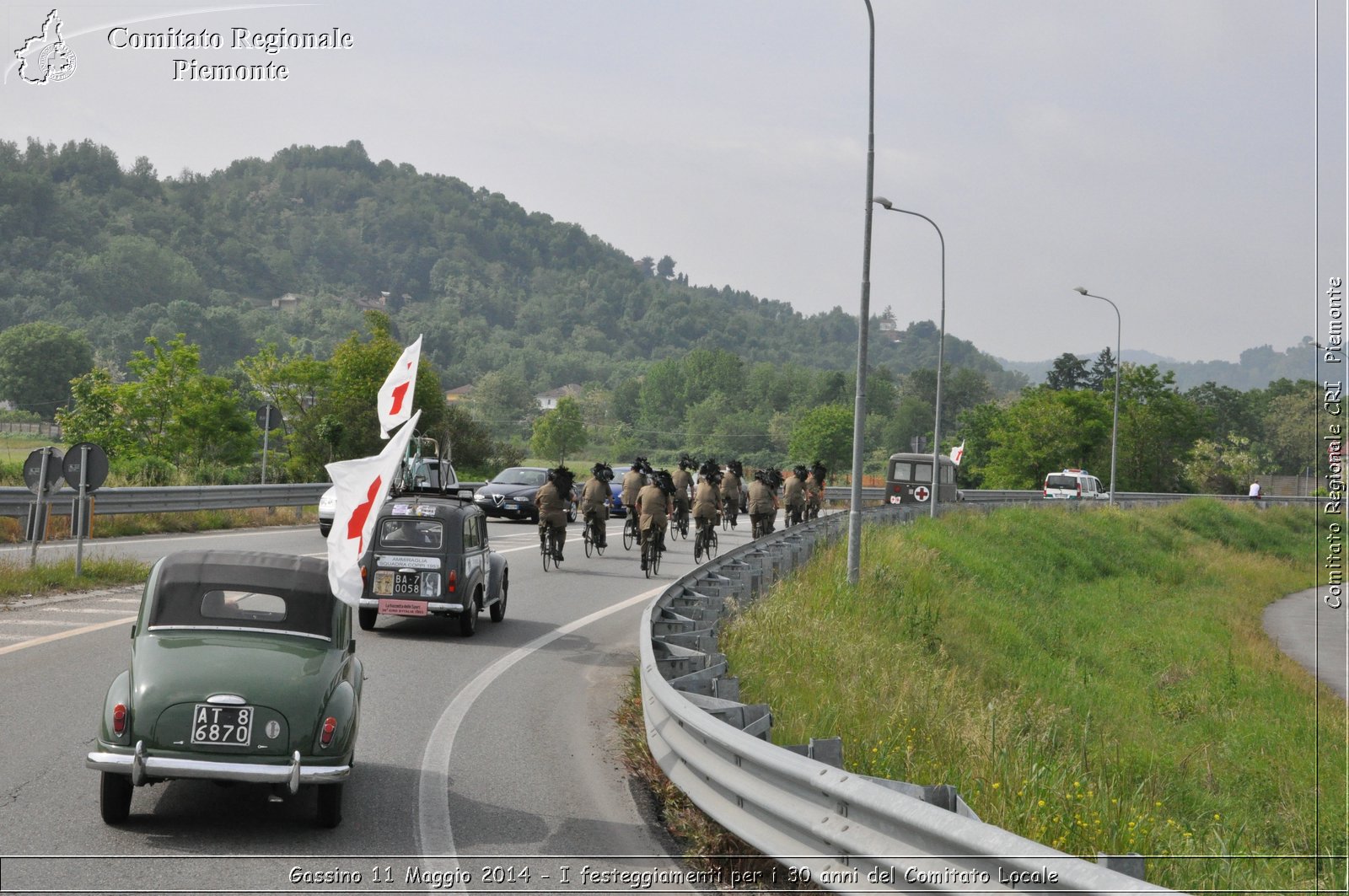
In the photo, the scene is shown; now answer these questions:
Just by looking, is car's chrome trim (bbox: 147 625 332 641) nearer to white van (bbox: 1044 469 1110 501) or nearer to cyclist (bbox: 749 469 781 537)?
cyclist (bbox: 749 469 781 537)

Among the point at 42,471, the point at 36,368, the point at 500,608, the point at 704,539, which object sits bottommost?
the point at 500,608

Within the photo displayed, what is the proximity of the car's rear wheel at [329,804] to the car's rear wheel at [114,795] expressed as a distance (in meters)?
0.94

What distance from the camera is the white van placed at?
2340 inches

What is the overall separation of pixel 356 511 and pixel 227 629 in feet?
3.97

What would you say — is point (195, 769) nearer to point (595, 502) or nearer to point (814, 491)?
point (595, 502)

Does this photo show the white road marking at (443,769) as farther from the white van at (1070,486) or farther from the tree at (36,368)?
the tree at (36,368)

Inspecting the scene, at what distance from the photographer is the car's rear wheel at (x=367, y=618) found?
15.0 metres

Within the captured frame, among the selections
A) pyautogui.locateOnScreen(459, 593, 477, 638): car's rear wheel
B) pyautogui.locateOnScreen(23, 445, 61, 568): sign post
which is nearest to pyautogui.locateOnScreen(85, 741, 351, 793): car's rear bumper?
pyautogui.locateOnScreen(459, 593, 477, 638): car's rear wheel

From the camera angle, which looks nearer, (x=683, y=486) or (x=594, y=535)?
(x=594, y=535)

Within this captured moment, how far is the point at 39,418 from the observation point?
110062 mm

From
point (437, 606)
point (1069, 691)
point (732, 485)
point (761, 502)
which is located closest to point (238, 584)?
point (437, 606)

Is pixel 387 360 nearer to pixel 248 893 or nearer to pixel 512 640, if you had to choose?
pixel 512 640

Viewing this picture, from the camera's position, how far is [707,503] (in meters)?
25.8

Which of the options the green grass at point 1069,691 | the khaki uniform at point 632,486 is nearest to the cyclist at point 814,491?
the green grass at point 1069,691
